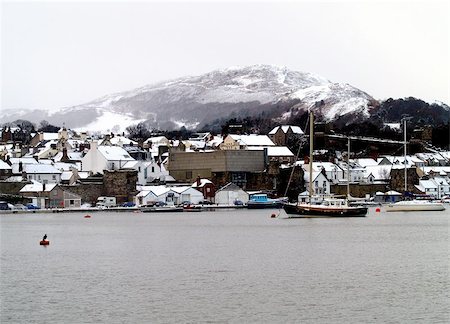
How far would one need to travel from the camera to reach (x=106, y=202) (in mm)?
96000

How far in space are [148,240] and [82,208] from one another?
46731mm

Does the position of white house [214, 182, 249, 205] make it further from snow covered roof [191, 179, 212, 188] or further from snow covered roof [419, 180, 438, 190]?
snow covered roof [419, 180, 438, 190]

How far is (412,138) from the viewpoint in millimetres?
147000

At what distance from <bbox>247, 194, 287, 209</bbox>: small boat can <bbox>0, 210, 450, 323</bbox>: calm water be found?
48050 mm

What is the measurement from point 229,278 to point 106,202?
68.6m

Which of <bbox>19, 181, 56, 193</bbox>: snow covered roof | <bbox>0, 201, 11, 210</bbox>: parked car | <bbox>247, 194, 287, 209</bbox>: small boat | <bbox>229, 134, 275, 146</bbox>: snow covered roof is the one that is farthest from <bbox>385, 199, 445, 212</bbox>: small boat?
<bbox>229, 134, 275, 146</bbox>: snow covered roof

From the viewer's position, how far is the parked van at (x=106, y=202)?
95750 millimetres

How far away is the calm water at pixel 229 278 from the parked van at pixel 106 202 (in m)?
46.6

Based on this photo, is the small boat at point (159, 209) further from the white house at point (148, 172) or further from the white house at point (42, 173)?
the white house at point (42, 173)

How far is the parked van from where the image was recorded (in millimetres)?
95750

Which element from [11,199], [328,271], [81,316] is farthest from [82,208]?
[81,316]

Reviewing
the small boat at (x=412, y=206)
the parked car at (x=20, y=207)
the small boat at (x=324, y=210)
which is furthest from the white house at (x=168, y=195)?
the small boat at (x=324, y=210)

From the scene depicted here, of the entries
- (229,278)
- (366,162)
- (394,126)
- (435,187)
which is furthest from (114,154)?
(394,126)

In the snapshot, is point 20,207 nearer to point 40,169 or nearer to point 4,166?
point 4,166
